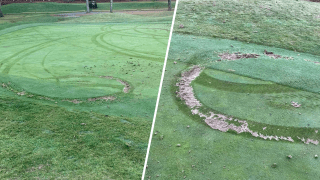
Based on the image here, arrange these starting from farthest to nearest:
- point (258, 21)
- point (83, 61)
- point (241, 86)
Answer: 1. point (83, 61)
2. point (258, 21)
3. point (241, 86)

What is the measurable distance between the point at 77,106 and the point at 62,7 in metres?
15.6

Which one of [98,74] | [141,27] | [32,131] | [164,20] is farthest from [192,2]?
[164,20]

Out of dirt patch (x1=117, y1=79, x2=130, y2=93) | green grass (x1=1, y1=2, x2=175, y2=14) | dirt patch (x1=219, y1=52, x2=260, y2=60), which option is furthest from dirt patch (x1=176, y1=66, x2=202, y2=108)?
green grass (x1=1, y1=2, x2=175, y2=14)

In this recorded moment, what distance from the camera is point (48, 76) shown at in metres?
6.14

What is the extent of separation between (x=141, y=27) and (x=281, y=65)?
32.3 feet

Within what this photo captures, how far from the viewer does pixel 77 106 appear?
4.53 m

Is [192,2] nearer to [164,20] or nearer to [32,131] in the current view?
[32,131]

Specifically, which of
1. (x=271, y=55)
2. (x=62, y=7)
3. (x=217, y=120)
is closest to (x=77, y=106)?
(x=217, y=120)

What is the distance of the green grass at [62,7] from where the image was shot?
1647 cm

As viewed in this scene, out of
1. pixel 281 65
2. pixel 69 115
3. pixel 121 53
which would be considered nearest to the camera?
pixel 281 65

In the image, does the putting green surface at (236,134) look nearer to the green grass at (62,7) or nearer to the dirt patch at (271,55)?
the dirt patch at (271,55)

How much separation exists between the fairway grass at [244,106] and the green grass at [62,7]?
15054mm

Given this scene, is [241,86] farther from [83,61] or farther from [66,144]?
[83,61]

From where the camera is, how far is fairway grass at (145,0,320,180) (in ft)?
8.45
